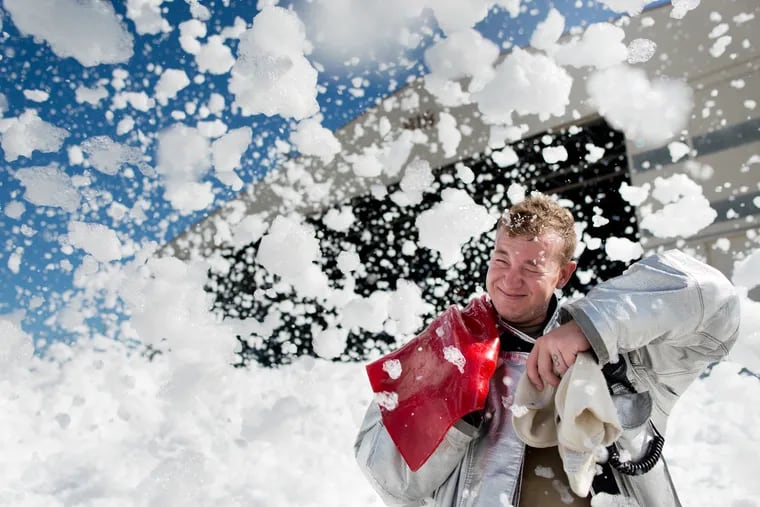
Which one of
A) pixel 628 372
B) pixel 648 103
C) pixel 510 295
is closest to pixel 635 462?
pixel 628 372

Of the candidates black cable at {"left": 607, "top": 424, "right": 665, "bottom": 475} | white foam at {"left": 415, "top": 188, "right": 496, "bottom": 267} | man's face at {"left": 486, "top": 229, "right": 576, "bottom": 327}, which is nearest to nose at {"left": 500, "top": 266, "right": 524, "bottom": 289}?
man's face at {"left": 486, "top": 229, "right": 576, "bottom": 327}

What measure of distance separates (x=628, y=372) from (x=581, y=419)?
0.30 meters

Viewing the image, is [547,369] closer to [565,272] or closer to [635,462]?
[635,462]

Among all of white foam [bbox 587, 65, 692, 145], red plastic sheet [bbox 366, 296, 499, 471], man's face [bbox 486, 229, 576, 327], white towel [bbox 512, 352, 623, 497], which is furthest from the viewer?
white foam [bbox 587, 65, 692, 145]

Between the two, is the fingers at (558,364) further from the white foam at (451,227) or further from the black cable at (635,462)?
the white foam at (451,227)

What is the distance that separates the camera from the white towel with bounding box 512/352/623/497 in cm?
106

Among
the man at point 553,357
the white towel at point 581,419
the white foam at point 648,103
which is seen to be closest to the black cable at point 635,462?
the man at point 553,357

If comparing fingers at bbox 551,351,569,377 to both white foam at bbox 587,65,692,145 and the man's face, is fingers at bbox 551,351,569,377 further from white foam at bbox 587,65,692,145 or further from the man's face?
white foam at bbox 587,65,692,145

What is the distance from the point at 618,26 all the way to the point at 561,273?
5.04 meters

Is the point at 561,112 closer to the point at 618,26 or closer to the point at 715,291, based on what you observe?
the point at 618,26

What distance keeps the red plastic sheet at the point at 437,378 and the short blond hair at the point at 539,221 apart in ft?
0.71

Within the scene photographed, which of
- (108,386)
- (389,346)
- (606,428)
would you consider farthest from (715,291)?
(389,346)

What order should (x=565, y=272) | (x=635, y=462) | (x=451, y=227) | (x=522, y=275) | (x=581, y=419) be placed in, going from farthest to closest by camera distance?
1. (x=451, y=227)
2. (x=565, y=272)
3. (x=522, y=275)
4. (x=635, y=462)
5. (x=581, y=419)

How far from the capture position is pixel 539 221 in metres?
1.46
